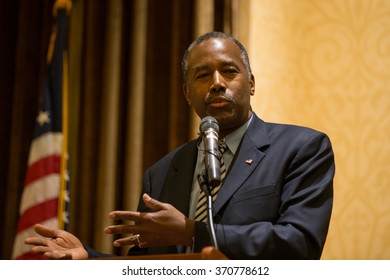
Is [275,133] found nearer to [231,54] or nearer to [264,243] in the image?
[231,54]

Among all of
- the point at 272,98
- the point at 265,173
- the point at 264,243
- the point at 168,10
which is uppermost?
the point at 168,10

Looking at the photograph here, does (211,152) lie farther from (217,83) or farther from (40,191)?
(40,191)

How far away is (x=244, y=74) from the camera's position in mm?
2359

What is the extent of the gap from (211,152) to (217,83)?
0.60m

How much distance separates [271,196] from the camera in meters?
1.99

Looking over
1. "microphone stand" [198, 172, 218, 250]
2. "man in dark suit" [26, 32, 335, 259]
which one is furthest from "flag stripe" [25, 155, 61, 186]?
"microphone stand" [198, 172, 218, 250]

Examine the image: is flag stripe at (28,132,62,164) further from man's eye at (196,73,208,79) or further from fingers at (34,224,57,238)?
fingers at (34,224,57,238)

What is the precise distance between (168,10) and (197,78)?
1.61 m

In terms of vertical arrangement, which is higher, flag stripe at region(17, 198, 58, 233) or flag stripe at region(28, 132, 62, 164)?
flag stripe at region(28, 132, 62, 164)

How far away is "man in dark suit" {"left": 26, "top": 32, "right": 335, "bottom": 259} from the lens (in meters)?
1.69

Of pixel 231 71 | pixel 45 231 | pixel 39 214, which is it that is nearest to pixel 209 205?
pixel 45 231

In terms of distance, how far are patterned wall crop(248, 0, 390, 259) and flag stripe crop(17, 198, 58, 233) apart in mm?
1409
